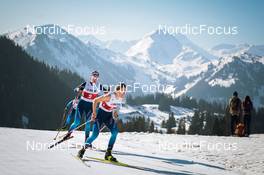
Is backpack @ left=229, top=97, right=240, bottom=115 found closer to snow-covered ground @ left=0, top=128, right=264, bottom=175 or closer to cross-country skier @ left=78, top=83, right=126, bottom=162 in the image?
snow-covered ground @ left=0, top=128, right=264, bottom=175

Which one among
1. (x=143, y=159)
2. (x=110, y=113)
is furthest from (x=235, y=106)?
(x=110, y=113)

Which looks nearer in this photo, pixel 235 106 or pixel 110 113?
pixel 110 113

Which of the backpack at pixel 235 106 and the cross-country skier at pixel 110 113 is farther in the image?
the backpack at pixel 235 106

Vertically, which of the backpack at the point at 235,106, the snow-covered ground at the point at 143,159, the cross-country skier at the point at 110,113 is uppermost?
the backpack at the point at 235,106

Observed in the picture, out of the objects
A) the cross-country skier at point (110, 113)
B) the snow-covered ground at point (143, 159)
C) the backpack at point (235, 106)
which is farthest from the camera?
the backpack at point (235, 106)

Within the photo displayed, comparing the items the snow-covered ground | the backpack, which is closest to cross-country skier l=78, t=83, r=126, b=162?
the snow-covered ground

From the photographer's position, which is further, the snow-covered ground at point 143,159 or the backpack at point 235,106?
the backpack at point 235,106

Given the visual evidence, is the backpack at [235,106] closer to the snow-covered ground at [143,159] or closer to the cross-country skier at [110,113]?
the snow-covered ground at [143,159]

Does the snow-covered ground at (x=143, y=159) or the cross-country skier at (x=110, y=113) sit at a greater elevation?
the cross-country skier at (x=110, y=113)

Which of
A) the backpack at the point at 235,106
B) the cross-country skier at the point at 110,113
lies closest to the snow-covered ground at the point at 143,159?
the cross-country skier at the point at 110,113

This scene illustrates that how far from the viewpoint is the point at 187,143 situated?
21.0 metres

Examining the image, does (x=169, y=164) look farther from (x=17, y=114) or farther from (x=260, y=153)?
(x=17, y=114)

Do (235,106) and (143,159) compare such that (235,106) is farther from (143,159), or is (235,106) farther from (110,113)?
(110,113)

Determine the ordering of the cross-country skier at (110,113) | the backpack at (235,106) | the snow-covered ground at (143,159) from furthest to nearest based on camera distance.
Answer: the backpack at (235,106) → the cross-country skier at (110,113) → the snow-covered ground at (143,159)
